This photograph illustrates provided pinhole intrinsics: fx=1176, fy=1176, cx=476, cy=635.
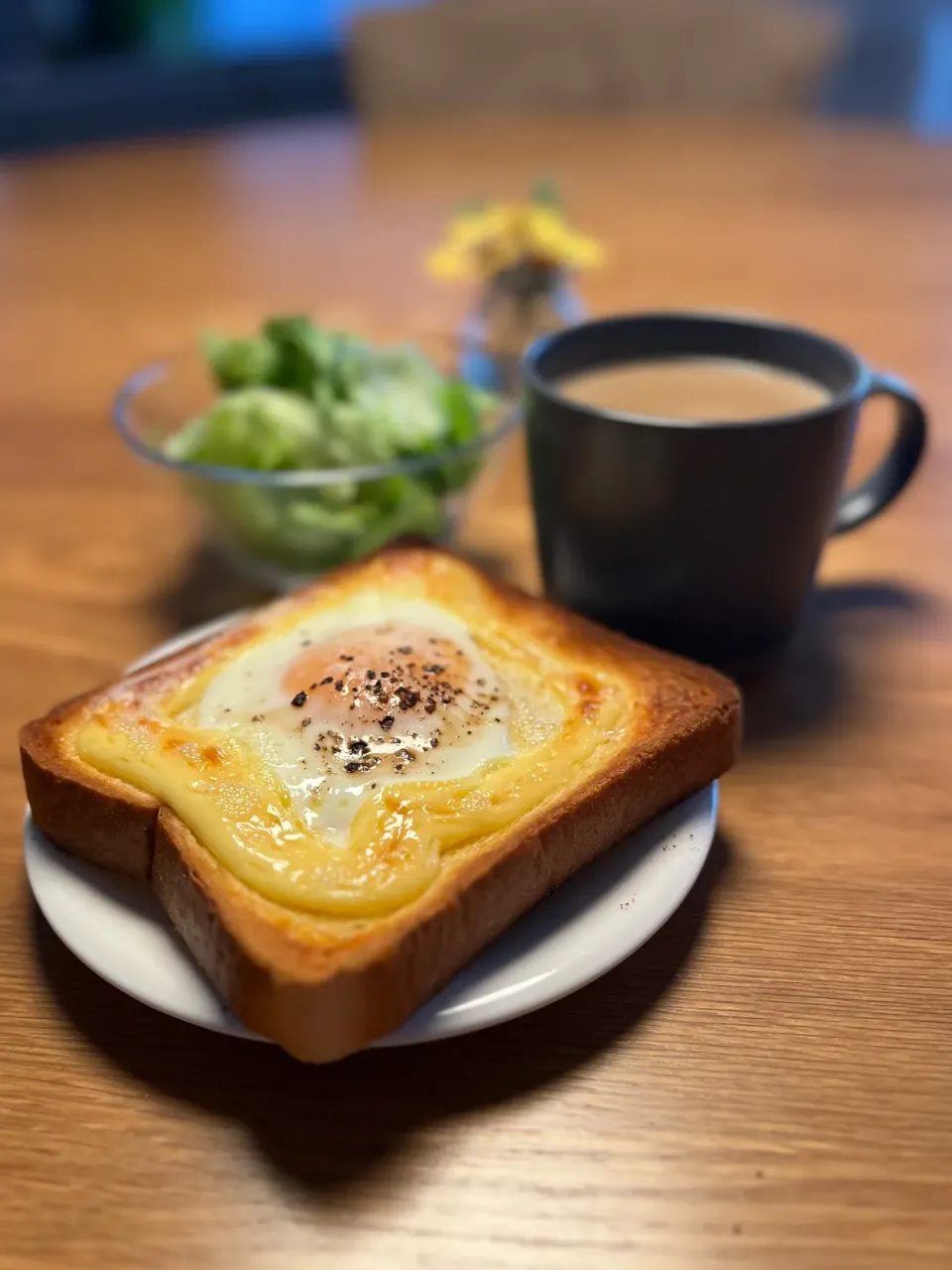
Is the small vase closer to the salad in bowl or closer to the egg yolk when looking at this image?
the salad in bowl

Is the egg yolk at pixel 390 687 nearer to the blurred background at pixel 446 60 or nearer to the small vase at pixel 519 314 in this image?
the small vase at pixel 519 314

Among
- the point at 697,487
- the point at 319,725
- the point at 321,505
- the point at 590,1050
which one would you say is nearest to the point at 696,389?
the point at 697,487

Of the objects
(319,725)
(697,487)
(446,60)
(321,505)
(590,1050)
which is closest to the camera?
(590,1050)

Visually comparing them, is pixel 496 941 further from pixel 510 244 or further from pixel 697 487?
pixel 510 244

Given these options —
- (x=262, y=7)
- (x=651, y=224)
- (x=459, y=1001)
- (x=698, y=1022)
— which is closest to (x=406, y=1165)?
(x=459, y=1001)

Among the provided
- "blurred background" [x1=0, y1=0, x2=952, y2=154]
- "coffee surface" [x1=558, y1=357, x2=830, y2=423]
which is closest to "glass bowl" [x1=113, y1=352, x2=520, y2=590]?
"coffee surface" [x1=558, y1=357, x2=830, y2=423]

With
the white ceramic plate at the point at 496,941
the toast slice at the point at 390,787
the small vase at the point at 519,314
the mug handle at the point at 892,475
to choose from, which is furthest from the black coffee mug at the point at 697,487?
the small vase at the point at 519,314
